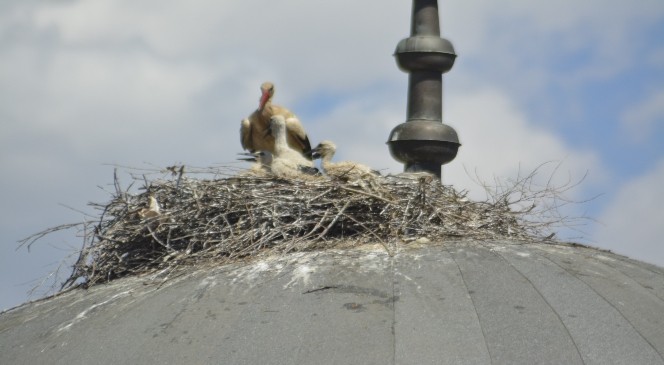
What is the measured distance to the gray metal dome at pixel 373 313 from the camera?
1107cm

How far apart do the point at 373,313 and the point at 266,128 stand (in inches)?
185

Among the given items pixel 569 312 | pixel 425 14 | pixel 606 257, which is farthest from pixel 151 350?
pixel 425 14

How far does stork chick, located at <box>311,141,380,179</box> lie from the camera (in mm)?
Result: 13438

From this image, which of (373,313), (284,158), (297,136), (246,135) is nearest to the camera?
(373,313)

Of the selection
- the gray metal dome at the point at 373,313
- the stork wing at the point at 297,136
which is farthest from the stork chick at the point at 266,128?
the gray metal dome at the point at 373,313

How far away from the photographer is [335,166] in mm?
14828

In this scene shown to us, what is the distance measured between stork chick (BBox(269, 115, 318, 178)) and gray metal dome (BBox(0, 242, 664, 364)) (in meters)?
1.73

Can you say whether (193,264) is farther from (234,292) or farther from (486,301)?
(486,301)

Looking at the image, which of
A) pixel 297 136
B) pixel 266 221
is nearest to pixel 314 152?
pixel 297 136

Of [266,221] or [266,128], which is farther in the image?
[266,128]

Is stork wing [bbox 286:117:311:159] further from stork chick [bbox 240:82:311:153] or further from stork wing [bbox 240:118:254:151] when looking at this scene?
stork wing [bbox 240:118:254:151]

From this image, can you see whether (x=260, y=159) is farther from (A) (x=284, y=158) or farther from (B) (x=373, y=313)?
(B) (x=373, y=313)

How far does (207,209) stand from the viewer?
13188 mm

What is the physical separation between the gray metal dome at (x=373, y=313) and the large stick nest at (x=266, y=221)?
0.28m
